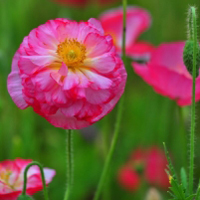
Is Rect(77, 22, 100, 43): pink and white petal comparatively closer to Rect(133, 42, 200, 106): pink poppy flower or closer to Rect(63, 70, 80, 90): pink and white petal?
Rect(63, 70, 80, 90): pink and white petal

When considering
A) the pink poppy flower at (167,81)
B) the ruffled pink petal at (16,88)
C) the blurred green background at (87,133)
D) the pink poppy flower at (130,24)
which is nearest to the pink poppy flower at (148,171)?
the blurred green background at (87,133)

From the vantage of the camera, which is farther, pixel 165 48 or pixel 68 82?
pixel 165 48

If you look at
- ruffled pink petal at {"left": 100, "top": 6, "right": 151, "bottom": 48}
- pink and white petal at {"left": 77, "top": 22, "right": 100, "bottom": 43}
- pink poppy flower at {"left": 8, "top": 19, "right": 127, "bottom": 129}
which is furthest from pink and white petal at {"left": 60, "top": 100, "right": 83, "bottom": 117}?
ruffled pink petal at {"left": 100, "top": 6, "right": 151, "bottom": 48}

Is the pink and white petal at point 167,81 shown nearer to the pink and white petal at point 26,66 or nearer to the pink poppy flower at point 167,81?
the pink poppy flower at point 167,81

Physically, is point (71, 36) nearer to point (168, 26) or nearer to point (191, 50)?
point (191, 50)

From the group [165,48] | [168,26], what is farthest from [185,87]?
[168,26]
